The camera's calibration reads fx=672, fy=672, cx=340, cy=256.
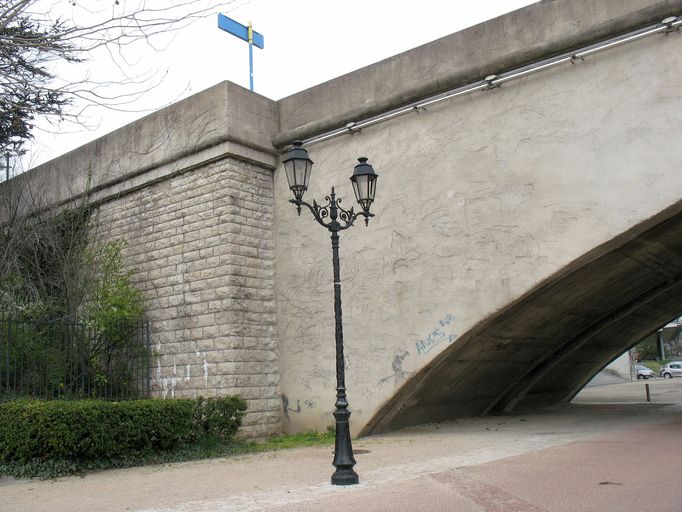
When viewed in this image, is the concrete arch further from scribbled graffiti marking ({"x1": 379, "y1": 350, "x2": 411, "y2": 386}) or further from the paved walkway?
the paved walkway

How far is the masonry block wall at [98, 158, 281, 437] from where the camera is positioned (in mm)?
11492

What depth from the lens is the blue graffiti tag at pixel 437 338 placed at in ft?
33.9

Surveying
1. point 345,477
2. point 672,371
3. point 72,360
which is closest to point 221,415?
point 72,360

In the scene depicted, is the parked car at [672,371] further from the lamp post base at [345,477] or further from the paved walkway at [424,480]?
the lamp post base at [345,477]

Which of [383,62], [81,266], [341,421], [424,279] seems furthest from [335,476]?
[81,266]

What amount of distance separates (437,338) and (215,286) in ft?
12.9

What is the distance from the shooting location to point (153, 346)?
41.0 feet

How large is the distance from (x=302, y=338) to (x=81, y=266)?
198 inches

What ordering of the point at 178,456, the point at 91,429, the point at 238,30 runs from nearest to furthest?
the point at 91,429 → the point at 178,456 → the point at 238,30

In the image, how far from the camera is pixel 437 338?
1044 cm

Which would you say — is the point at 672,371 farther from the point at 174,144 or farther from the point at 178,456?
the point at 178,456

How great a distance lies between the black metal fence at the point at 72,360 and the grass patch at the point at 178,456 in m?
2.12

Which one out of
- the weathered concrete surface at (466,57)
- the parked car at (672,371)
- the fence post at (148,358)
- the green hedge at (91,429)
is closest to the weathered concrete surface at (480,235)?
the weathered concrete surface at (466,57)

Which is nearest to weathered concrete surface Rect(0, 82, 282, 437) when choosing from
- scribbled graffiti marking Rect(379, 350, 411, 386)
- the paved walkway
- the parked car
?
the paved walkway
